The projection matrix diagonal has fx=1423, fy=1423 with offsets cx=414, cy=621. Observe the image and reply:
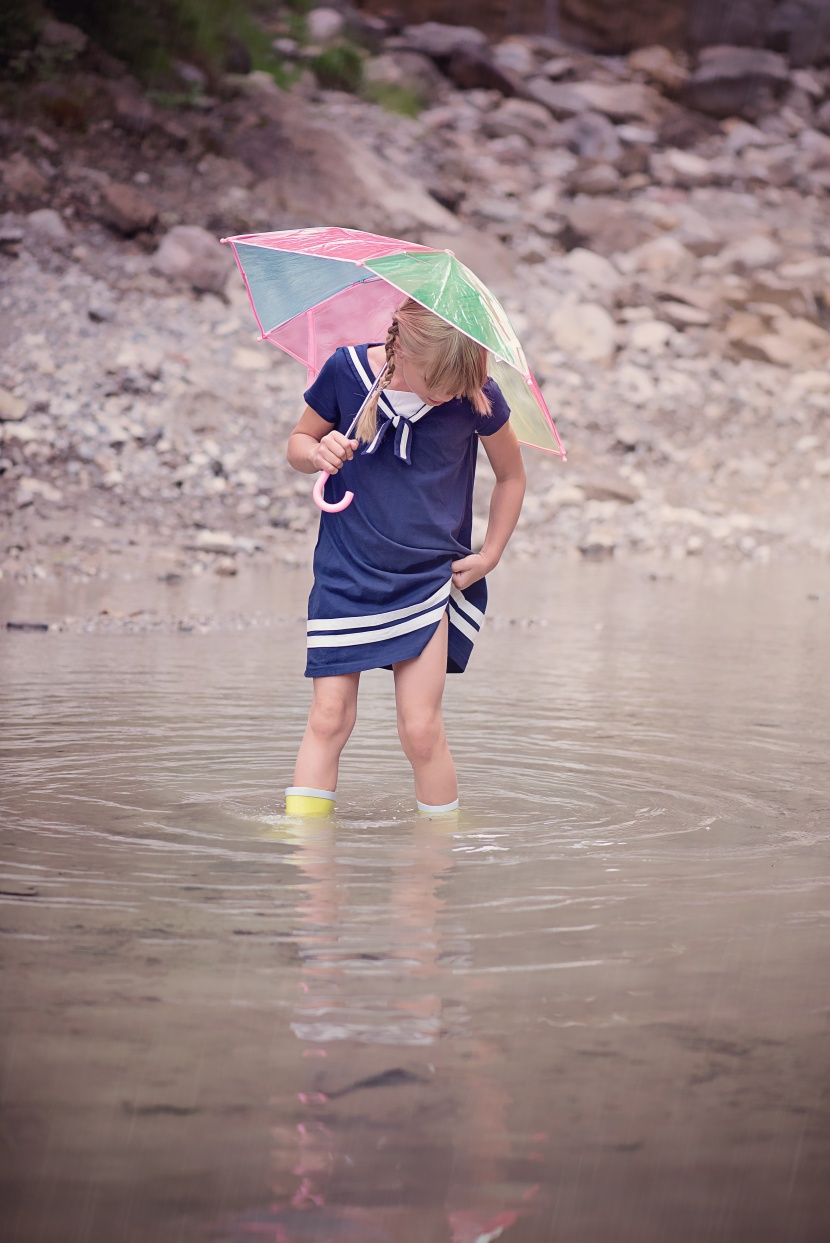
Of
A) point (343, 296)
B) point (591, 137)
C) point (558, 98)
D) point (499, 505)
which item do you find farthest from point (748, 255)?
point (499, 505)

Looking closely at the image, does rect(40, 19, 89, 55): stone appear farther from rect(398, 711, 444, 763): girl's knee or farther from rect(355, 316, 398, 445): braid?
rect(398, 711, 444, 763): girl's knee

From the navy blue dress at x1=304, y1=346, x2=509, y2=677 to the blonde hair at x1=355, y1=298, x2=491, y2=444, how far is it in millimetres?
53

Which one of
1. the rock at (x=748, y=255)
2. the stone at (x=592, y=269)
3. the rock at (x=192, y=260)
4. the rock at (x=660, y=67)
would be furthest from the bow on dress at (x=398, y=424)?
the rock at (x=660, y=67)

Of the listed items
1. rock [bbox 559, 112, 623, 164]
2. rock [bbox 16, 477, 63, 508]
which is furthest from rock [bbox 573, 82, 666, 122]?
rock [bbox 16, 477, 63, 508]

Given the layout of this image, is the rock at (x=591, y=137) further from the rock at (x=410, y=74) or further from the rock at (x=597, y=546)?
the rock at (x=597, y=546)

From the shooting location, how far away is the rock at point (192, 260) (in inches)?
589

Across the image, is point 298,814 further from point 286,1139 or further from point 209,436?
point 209,436

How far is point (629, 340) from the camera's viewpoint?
17.1m

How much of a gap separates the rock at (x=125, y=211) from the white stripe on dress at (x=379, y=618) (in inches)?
506

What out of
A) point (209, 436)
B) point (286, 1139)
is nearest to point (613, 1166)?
point (286, 1139)

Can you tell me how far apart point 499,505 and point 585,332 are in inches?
537

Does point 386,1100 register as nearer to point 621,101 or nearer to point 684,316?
point 684,316

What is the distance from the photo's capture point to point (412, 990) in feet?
7.43

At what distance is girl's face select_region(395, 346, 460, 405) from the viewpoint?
10.6 ft
